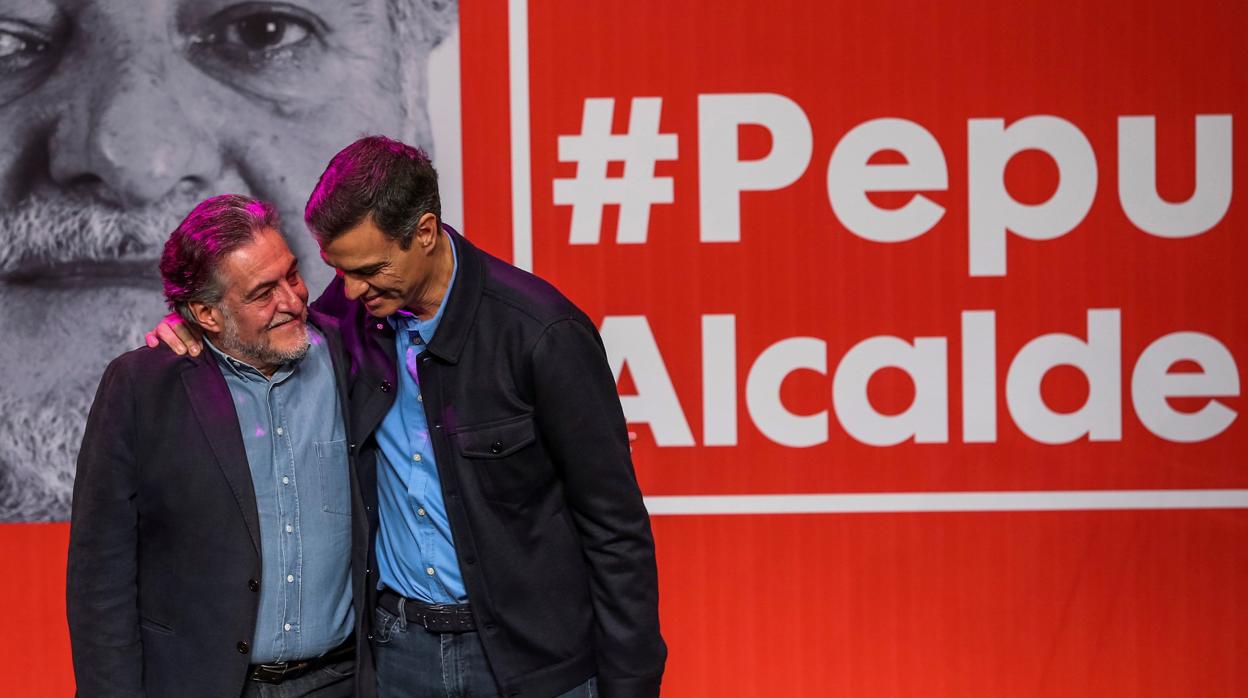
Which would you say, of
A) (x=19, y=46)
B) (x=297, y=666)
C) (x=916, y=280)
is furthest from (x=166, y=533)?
(x=916, y=280)

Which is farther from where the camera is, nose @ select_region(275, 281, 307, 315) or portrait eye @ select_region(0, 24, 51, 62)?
portrait eye @ select_region(0, 24, 51, 62)

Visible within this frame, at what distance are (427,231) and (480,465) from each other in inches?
15.4

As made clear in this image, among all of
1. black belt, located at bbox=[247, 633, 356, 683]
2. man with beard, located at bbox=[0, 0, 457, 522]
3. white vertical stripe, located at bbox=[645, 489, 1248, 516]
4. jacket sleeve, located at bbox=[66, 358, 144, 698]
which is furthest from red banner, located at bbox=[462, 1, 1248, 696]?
jacket sleeve, located at bbox=[66, 358, 144, 698]

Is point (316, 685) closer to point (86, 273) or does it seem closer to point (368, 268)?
point (368, 268)

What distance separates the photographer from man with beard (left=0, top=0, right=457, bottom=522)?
2881 mm

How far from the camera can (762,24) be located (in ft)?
9.37

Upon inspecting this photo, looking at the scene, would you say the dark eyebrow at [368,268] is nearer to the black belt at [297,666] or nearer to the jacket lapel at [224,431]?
the jacket lapel at [224,431]

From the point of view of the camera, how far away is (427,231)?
6.13ft

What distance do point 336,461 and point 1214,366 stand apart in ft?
7.11

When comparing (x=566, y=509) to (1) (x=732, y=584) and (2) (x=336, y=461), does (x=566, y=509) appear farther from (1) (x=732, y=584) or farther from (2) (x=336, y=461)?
(1) (x=732, y=584)

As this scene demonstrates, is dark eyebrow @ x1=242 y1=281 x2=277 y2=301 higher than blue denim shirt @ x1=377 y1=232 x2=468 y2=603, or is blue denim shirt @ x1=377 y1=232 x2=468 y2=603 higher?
dark eyebrow @ x1=242 y1=281 x2=277 y2=301

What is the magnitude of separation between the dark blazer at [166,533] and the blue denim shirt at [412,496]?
0.23 metres

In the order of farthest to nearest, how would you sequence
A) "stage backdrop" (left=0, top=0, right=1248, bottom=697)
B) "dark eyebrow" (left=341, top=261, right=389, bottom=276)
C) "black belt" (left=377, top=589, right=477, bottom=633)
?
1. "stage backdrop" (left=0, top=0, right=1248, bottom=697)
2. "black belt" (left=377, top=589, right=477, bottom=633)
3. "dark eyebrow" (left=341, top=261, right=389, bottom=276)

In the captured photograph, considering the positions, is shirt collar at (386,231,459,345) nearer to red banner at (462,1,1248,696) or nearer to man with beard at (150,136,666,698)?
man with beard at (150,136,666,698)
